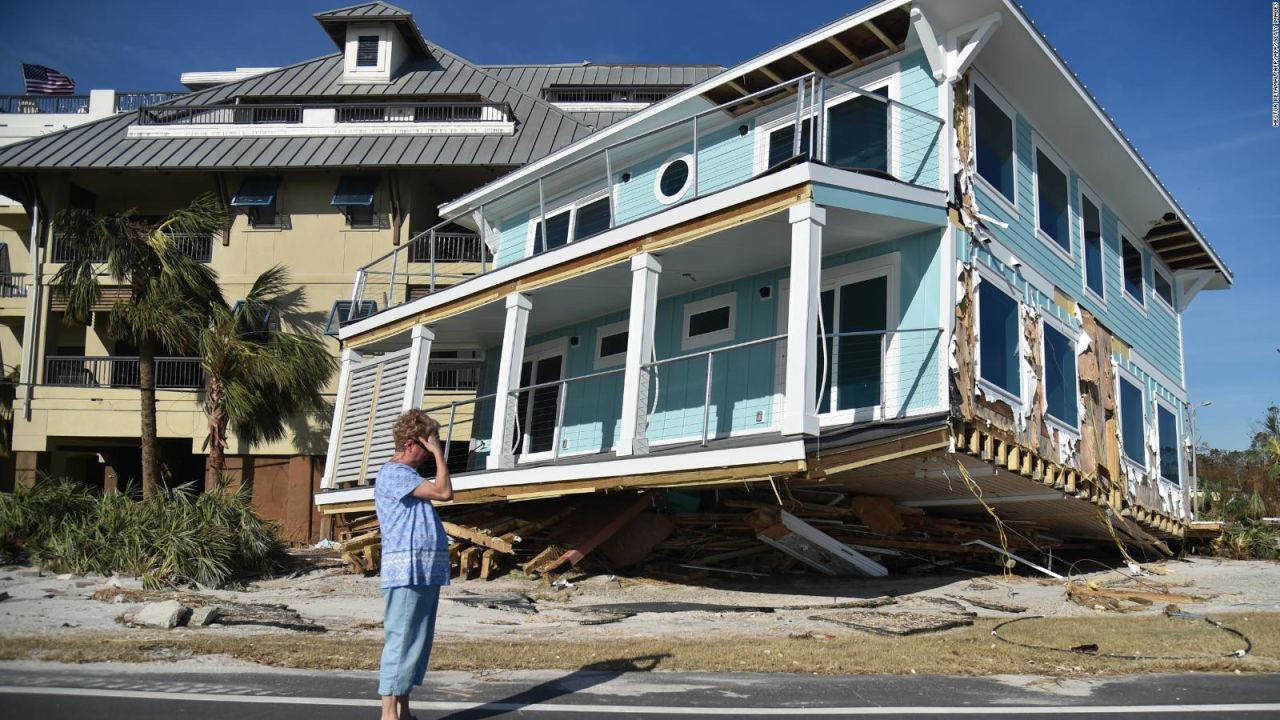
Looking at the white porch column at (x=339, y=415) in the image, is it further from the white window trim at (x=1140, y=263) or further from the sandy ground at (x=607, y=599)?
the white window trim at (x=1140, y=263)

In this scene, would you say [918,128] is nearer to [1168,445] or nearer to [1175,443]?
[1168,445]

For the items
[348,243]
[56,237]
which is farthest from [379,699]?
[56,237]

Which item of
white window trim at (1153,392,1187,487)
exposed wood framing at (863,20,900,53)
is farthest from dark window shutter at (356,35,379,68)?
white window trim at (1153,392,1187,487)

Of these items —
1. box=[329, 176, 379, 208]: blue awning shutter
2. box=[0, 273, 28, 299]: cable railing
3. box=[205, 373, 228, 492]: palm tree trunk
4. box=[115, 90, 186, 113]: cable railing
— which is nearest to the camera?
box=[205, 373, 228, 492]: palm tree trunk

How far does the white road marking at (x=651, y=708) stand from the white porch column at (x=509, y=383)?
8037mm

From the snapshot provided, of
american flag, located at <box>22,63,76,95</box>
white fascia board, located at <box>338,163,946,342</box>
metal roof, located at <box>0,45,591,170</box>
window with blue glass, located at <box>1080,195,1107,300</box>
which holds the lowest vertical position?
white fascia board, located at <box>338,163,946,342</box>

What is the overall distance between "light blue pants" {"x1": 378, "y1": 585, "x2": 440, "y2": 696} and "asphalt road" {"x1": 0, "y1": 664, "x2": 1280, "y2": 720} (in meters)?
0.61

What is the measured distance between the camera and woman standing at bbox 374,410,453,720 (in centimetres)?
533

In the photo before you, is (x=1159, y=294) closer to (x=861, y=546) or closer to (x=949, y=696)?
(x=861, y=546)

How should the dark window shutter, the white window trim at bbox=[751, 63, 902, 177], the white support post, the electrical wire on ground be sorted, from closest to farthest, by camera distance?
1. the electrical wire on ground
2. the white window trim at bbox=[751, 63, 902, 177]
3. the white support post
4. the dark window shutter

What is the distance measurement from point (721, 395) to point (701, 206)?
10.7 ft

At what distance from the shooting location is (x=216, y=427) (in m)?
23.9

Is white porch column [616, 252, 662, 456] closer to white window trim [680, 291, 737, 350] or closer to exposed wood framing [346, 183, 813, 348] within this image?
exposed wood framing [346, 183, 813, 348]

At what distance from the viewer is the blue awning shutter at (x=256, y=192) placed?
1057 inches
